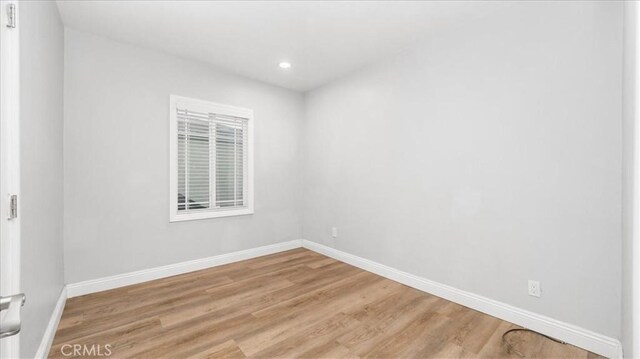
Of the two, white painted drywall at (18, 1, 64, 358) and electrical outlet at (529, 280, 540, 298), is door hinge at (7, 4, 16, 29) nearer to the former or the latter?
white painted drywall at (18, 1, 64, 358)

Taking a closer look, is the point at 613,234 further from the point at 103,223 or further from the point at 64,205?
the point at 64,205

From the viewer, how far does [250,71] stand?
3742 mm

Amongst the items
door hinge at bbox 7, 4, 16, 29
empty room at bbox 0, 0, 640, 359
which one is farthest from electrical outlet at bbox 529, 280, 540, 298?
door hinge at bbox 7, 4, 16, 29

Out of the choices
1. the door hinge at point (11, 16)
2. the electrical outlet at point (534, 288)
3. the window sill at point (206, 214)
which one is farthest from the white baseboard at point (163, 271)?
the electrical outlet at point (534, 288)

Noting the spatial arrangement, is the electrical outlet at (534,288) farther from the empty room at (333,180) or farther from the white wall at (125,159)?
the white wall at (125,159)

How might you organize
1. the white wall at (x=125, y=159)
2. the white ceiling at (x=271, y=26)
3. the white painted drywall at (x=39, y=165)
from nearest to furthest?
1. the white painted drywall at (x=39, y=165)
2. the white ceiling at (x=271, y=26)
3. the white wall at (x=125, y=159)

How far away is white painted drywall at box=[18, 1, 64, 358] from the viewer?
1.47 meters

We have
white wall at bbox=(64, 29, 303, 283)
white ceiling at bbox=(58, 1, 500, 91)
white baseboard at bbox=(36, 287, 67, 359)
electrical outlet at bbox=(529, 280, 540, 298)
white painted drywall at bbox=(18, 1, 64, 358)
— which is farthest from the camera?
white wall at bbox=(64, 29, 303, 283)

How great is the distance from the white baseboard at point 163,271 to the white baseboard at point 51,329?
0.53ft

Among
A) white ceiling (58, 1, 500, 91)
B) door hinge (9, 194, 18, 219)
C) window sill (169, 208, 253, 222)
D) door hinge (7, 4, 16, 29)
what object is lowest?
window sill (169, 208, 253, 222)

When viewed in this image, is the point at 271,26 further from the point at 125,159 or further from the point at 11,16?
the point at 125,159

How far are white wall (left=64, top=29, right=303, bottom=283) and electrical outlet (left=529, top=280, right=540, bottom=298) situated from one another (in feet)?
10.5

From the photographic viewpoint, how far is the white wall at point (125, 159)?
107 inches

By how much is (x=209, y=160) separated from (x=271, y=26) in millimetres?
1855
